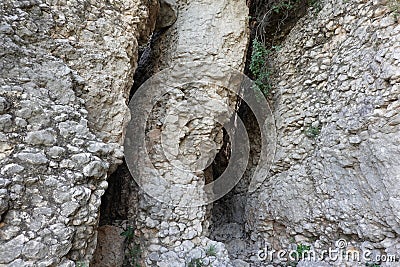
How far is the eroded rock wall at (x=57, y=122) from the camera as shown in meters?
1.82

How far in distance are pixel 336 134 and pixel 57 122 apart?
2.47 meters

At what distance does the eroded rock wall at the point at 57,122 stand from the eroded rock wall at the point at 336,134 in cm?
198

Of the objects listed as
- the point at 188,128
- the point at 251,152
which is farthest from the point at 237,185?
the point at 188,128

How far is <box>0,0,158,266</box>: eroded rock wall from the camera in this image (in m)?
1.82

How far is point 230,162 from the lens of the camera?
15.7 ft

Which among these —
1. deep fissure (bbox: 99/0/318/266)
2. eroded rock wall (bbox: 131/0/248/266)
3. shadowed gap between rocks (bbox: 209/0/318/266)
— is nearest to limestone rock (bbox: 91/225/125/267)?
deep fissure (bbox: 99/0/318/266)

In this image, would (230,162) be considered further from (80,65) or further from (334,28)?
(80,65)

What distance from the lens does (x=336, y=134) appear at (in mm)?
2924

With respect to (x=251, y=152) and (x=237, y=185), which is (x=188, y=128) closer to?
(x=251, y=152)

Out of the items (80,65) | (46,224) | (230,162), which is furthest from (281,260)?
(80,65)

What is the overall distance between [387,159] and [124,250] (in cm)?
259

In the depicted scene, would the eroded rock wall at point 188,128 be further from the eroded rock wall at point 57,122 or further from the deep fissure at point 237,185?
the eroded rock wall at point 57,122

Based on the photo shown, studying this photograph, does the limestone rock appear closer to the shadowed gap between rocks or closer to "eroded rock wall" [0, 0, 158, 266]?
"eroded rock wall" [0, 0, 158, 266]

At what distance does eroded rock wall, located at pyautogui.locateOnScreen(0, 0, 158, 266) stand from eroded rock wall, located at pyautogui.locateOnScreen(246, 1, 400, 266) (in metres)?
1.98
